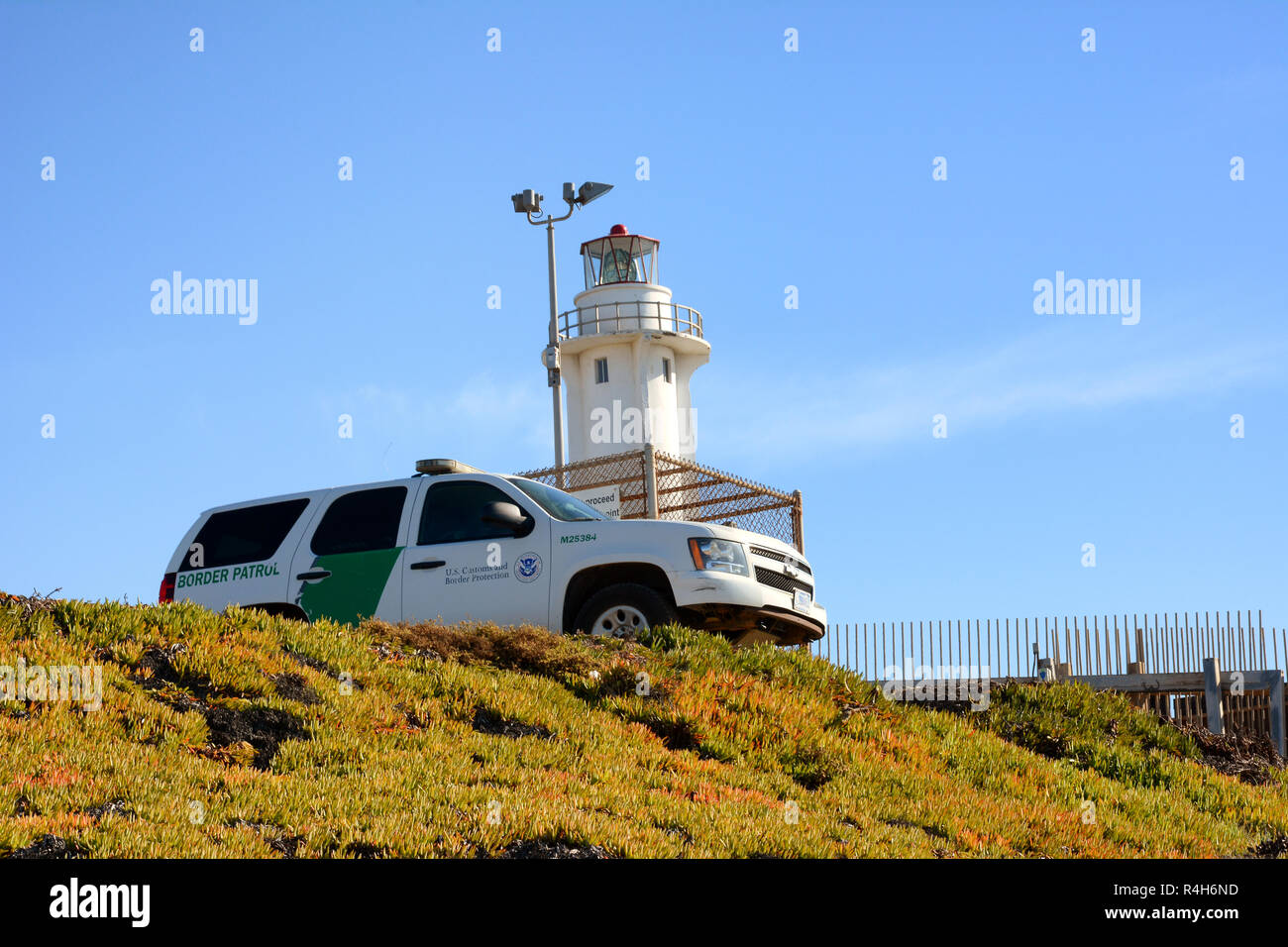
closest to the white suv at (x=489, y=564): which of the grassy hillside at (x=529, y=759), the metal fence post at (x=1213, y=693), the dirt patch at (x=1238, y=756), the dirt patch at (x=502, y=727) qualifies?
the grassy hillside at (x=529, y=759)

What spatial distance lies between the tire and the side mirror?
2.68 feet

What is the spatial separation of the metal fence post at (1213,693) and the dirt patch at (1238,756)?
1.10 metres

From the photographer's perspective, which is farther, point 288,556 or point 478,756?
point 288,556

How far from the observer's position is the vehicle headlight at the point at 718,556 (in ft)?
36.3

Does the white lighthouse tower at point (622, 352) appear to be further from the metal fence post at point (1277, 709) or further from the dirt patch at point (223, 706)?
the dirt patch at point (223, 706)

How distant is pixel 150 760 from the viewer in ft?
23.4

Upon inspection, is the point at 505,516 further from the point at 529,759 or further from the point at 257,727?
the point at 257,727

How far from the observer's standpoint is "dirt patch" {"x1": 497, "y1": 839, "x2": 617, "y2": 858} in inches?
253

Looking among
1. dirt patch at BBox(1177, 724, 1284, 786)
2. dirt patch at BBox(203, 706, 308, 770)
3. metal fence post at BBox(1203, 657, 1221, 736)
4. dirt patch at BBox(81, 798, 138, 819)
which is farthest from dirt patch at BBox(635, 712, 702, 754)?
metal fence post at BBox(1203, 657, 1221, 736)

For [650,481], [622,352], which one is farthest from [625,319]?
[650,481]

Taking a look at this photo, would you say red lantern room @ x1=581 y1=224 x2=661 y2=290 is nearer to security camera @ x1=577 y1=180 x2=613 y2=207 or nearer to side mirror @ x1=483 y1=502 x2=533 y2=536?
security camera @ x1=577 y1=180 x2=613 y2=207

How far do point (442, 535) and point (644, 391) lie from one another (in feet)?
83.7
